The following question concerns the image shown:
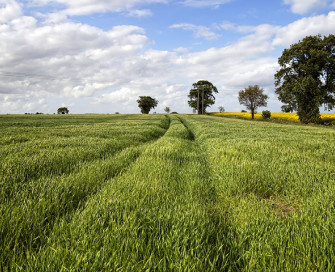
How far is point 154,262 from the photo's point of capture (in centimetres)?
155

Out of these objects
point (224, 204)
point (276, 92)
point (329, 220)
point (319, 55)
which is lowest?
point (224, 204)

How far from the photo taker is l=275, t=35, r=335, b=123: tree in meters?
34.6

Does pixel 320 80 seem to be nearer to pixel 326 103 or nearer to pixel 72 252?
pixel 326 103

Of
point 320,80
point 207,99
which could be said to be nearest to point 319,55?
point 320,80

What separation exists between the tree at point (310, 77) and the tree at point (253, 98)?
18888mm

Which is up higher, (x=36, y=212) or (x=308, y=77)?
(x=308, y=77)

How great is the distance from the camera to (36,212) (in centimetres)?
231

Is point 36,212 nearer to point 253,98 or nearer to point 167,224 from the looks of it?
point 167,224

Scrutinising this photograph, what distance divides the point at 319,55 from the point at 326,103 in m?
9.37

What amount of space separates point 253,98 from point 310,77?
2445cm

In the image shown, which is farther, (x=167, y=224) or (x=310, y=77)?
(x=310, y=77)

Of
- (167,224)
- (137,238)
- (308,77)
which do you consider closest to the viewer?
(137,238)

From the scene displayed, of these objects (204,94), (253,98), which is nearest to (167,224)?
(253,98)

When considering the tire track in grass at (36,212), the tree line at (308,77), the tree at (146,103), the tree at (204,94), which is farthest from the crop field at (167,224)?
the tree at (146,103)
